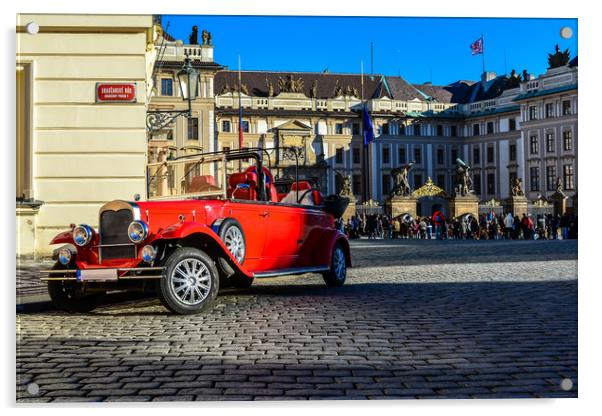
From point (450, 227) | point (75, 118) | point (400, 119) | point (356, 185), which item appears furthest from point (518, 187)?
point (356, 185)

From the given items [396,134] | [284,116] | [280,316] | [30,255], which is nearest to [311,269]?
[280,316]

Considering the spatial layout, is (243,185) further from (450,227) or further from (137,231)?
(450,227)

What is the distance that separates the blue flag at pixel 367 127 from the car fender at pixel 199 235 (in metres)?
21.3

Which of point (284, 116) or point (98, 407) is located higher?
point (284, 116)

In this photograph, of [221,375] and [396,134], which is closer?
[221,375]

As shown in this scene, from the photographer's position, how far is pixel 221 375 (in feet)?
14.7

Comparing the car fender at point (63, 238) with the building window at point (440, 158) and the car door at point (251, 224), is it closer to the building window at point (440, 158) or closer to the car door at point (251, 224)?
the car door at point (251, 224)

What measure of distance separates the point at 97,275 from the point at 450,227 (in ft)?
100

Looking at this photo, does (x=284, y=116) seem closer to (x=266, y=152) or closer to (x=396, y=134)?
(x=396, y=134)

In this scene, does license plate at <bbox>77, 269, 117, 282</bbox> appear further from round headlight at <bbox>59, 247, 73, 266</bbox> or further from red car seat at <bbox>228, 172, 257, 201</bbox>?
red car seat at <bbox>228, 172, 257, 201</bbox>

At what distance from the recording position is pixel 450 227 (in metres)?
36.3

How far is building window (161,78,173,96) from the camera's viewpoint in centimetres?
1384

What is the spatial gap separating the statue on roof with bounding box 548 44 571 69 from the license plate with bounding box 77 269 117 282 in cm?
387
